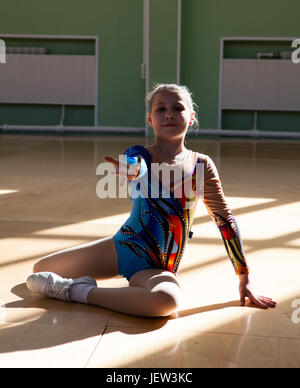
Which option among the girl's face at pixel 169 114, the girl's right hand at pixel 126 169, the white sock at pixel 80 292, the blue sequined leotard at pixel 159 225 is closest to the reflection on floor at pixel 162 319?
the white sock at pixel 80 292

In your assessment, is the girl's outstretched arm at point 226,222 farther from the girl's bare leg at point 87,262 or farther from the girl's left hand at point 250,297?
the girl's bare leg at point 87,262

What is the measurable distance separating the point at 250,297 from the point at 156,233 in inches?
16.3

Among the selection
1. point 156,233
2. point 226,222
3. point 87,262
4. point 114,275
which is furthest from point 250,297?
point 87,262

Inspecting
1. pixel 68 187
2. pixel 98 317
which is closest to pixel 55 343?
pixel 98 317

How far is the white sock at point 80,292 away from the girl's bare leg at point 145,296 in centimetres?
2

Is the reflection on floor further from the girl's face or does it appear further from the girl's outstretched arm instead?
the girl's face

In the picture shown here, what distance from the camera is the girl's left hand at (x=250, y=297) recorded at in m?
2.11

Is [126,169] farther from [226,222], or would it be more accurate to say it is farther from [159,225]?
[226,222]

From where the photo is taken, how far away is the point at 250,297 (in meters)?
2.14

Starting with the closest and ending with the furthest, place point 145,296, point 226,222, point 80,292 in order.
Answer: point 145,296
point 80,292
point 226,222

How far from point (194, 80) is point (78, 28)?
6.96 ft

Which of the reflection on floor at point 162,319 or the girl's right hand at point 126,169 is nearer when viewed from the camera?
the reflection on floor at point 162,319

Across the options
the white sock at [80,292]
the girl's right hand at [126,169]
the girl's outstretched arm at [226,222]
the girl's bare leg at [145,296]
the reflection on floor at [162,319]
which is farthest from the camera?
the girl's outstretched arm at [226,222]
